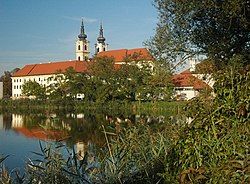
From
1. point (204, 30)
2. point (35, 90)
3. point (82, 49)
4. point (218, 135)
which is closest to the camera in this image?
point (218, 135)

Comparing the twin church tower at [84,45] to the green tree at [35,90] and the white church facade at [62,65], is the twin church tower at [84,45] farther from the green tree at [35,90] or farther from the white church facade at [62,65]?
the green tree at [35,90]

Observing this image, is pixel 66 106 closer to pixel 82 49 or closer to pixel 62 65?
pixel 62 65

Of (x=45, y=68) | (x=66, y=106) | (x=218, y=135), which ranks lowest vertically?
(x=66, y=106)

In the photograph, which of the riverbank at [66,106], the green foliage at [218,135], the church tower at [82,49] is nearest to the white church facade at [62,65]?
the church tower at [82,49]

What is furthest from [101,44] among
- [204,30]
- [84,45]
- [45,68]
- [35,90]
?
[204,30]

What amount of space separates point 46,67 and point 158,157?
89049 mm

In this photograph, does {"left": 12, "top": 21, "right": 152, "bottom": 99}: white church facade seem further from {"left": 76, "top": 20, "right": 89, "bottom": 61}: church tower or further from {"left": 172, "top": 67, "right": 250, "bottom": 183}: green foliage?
{"left": 172, "top": 67, "right": 250, "bottom": 183}: green foliage

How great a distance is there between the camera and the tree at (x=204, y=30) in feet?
27.7

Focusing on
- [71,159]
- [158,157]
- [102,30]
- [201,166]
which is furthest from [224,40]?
[102,30]

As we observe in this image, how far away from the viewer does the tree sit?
332 inches

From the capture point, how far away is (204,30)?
9617mm

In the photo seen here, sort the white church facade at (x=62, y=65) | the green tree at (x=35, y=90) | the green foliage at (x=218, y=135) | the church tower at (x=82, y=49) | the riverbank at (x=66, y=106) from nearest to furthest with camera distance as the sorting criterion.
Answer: the green foliage at (x=218, y=135) < the riverbank at (x=66, y=106) < the green tree at (x=35, y=90) < the white church facade at (x=62, y=65) < the church tower at (x=82, y=49)

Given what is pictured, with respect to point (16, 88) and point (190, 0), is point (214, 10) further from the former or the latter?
point (16, 88)

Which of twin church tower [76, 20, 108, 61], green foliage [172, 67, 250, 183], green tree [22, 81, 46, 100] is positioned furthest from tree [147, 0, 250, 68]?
twin church tower [76, 20, 108, 61]
